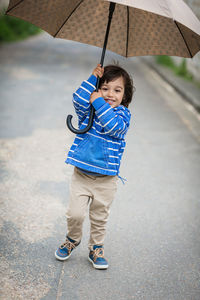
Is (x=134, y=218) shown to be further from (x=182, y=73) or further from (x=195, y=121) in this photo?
(x=182, y=73)

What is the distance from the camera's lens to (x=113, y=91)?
2.75 metres

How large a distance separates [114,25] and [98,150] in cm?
119

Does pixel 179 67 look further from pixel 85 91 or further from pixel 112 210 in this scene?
pixel 85 91

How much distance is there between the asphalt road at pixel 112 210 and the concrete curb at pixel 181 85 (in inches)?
54.5

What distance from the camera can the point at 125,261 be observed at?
3025 mm

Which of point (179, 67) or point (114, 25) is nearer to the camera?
point (114, 25)

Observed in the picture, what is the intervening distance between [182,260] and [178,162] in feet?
7.38

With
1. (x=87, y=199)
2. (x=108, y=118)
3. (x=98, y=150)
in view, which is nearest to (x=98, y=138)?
(x=98, y=150)

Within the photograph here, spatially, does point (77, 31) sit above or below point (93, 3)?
below

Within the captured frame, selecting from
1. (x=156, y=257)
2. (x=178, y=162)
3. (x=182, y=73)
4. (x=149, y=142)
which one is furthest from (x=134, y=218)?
(x=182, y=73)

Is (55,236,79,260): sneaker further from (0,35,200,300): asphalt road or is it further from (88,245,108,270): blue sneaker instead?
(88,245,108,270): blue sneaker

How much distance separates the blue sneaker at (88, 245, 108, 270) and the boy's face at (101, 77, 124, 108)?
115 cm

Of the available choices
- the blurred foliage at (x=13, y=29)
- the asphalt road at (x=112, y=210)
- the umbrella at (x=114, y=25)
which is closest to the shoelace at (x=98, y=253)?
the asphalt road at (x=112, y=210)

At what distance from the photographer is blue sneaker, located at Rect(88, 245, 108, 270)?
286 centimetres
